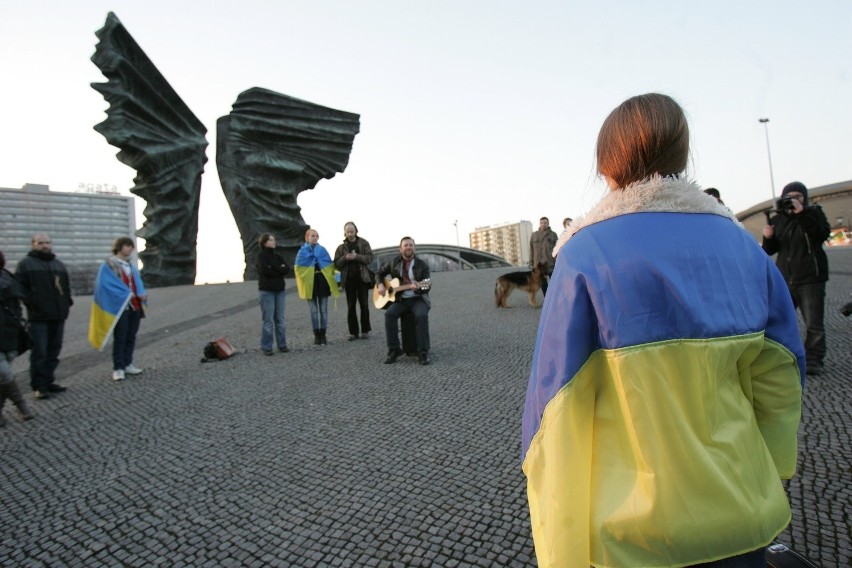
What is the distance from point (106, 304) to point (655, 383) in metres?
6.47

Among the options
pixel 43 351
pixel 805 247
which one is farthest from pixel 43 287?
pixel 805 247

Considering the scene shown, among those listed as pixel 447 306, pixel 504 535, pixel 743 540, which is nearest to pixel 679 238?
pixel 743 540

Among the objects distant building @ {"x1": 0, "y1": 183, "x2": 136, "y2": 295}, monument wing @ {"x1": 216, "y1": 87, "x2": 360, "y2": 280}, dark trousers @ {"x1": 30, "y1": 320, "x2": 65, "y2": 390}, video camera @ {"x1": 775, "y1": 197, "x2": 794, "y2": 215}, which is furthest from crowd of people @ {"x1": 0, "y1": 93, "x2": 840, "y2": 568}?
distant building @ {"x1": 0, "y1": 183, "x2": 136, "y2": 295}

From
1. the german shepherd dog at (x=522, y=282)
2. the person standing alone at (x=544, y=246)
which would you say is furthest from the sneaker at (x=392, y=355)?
the person standing alone at (x=544, y=246)

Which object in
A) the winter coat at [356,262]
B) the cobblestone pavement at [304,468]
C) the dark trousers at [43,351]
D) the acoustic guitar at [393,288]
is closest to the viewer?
the cobblestone pavement at [304,468]

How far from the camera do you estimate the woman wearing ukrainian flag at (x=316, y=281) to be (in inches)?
298

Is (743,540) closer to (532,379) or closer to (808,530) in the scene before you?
(532,379)

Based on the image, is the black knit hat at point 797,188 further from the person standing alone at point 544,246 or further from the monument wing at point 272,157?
the monument wing at point 272,157

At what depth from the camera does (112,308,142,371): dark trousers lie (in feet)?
19.8

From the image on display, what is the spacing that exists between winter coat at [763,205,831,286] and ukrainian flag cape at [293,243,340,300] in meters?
5.41

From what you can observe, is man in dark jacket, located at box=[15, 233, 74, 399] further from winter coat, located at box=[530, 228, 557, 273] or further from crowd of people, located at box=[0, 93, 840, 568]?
winter coat, located at box=[530, 228, 557, 273]

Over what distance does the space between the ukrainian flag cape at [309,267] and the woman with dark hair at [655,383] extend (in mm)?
6702

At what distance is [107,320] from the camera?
6.02m

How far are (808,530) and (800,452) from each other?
2.98ft
